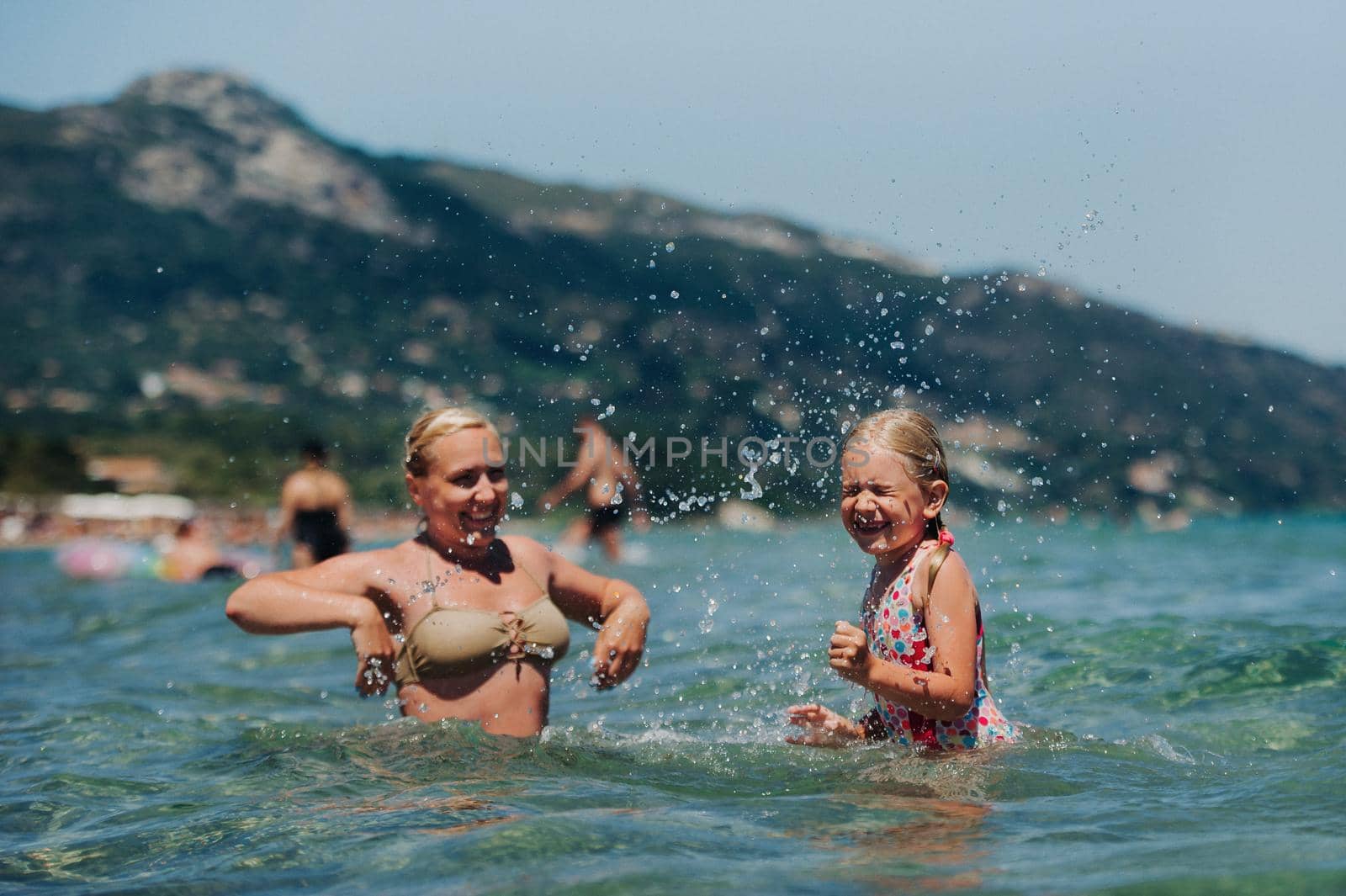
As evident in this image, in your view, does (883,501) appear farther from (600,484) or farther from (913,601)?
(600,484)

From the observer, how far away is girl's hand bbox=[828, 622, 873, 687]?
4105 millimetres

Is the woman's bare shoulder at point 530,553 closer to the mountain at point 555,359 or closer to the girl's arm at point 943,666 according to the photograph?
the girl's arm at point 943,666

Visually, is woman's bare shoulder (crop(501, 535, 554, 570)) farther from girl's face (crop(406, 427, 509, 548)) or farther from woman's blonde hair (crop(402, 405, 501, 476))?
woman's blonde hair (crop(402, 405, 501, 476))

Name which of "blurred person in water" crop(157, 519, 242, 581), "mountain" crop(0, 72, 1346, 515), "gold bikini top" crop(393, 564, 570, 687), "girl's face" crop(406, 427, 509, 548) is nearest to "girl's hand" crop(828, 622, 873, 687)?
"gold bikini top" crop(393, 564, 570, 687)

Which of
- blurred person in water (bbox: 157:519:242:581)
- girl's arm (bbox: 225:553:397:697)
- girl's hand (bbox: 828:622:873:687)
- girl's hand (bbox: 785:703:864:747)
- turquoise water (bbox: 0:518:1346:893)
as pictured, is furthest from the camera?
blurred person in water (bbox: 157:519:242:581)

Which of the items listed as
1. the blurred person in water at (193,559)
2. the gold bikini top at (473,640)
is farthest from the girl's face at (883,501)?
the blurred person in water at (193,559)

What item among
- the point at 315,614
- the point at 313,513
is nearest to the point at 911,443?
the point at 315,614

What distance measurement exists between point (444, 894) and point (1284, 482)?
15492 centimetres

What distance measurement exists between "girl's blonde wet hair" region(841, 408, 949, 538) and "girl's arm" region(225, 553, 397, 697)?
1815 mm

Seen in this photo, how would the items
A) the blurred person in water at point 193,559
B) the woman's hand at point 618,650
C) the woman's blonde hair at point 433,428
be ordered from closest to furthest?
the woman's hand at point 618,650, the woman's blonde hair at point 433,428, the blurred person in water at point 193,559

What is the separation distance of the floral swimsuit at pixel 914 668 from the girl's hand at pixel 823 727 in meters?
0.14

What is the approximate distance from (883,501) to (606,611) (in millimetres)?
1324

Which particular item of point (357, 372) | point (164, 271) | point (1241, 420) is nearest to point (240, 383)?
point (357, 372)

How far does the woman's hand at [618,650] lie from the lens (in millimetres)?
4938
